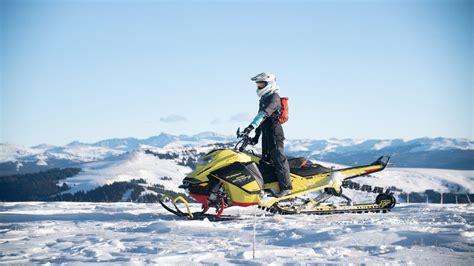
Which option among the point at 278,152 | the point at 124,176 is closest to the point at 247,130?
the point at 278,152

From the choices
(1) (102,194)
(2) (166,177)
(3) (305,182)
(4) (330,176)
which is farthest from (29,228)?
(2) (166,177)

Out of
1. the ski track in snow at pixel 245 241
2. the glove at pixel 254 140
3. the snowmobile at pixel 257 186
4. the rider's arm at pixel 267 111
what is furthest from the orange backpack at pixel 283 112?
the ski track in snow at pixel 245 241

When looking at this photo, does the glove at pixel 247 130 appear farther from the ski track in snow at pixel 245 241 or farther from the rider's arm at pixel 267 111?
the ski track in snow at pixel 245 241

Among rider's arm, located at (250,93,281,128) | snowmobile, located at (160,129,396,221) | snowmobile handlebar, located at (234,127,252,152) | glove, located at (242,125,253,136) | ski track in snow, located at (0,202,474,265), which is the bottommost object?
ski track in snow, located at (0,202,474,265)

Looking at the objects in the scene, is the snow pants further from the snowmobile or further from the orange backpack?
the snowmobile

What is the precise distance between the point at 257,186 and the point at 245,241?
→ 334 centimetres

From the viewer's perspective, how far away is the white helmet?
10.8 meters

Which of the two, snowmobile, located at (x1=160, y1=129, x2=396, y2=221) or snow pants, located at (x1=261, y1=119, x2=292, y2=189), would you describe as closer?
snowmobile, located at (x1=160, y1=129, x2=396, y2=221)

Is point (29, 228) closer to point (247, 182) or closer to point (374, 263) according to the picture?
point (247, 182)

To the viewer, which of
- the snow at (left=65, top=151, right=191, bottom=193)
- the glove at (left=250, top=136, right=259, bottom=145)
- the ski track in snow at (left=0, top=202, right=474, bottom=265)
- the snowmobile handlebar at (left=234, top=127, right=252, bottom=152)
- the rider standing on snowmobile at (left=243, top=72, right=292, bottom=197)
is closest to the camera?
the ski track in snow at (left=0, top=202, right=474, bottom=265)

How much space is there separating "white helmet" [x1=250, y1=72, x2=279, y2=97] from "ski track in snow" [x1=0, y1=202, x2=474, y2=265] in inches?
120

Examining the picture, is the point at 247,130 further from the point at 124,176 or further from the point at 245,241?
the point at 124,176

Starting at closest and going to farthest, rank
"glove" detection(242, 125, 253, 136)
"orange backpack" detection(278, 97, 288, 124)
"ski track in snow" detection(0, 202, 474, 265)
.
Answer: "ski track in snow" detection(0, 202, 474, 265) → "glove" detection(242, 125, 253, 136) → "orange backpack" detection(278, 97, 288, 124)

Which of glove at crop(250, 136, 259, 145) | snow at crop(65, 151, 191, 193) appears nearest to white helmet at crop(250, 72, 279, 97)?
glove at crop(250, 136, 259, 145)
